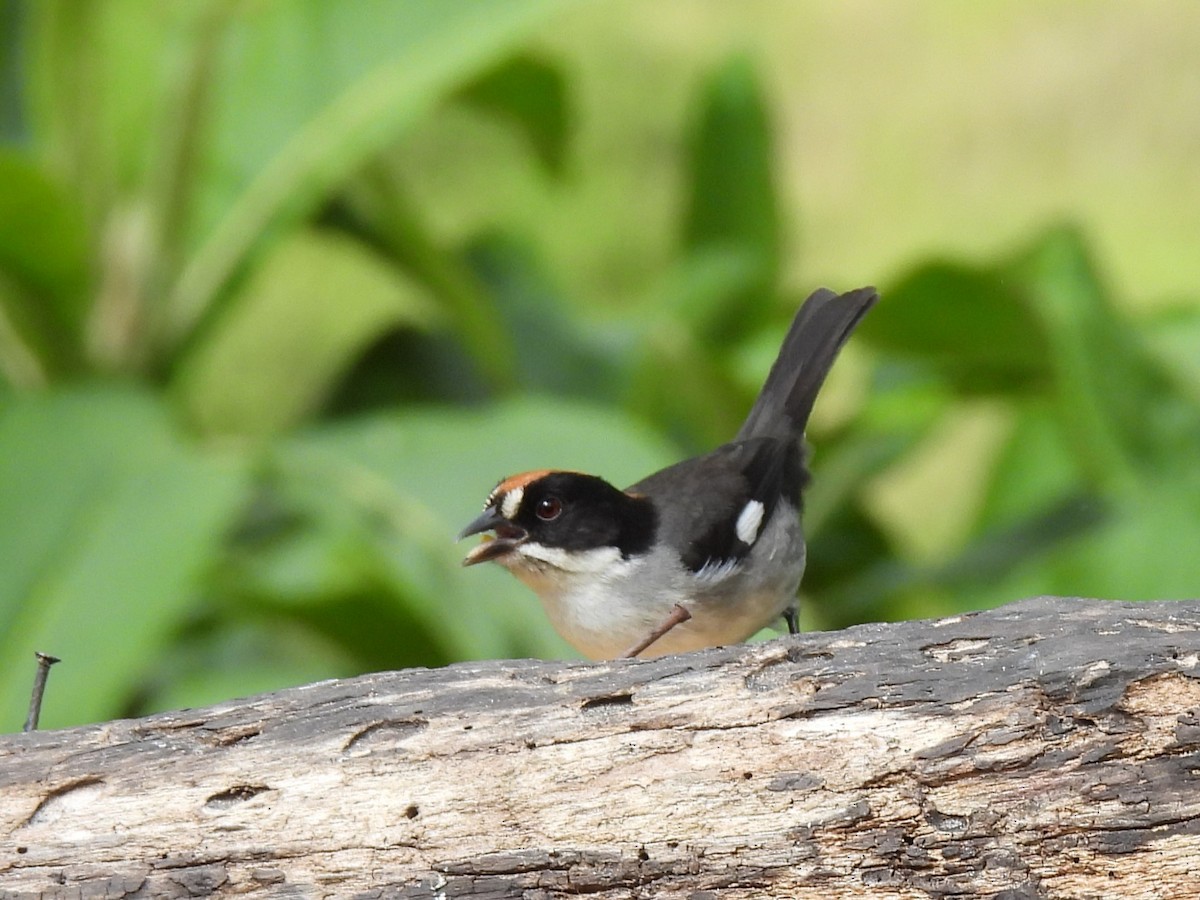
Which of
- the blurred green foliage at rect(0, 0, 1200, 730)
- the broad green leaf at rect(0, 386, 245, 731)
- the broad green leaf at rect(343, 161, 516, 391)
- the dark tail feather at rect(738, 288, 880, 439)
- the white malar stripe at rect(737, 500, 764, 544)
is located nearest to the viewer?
the white malar stripe at rect(737, 500, 764, 544)

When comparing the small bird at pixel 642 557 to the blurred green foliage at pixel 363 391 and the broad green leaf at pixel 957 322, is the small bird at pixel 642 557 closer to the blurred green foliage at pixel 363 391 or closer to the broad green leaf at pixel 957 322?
the blurred green foliage at pixel 363 391

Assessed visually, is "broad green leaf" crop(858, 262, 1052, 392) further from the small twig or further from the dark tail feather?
the small twig

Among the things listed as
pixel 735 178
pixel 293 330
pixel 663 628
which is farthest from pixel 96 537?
pixel 735 178

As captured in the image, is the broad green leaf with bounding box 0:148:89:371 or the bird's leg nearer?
the bird's leg

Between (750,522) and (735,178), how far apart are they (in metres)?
4.79

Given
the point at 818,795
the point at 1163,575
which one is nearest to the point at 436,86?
the point at 1163,575

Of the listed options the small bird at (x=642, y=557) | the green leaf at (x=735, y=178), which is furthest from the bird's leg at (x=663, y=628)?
the green leaf at (x=735, y=178)

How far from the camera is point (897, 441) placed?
18.2ft

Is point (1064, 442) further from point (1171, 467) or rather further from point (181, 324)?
point (181, 324)

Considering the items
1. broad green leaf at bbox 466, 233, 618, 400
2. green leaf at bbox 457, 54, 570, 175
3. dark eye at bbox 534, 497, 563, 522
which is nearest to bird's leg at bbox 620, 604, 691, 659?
dark eye at bbox 534, 497, 563, 522

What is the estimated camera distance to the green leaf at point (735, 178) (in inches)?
284

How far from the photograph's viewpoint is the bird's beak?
258cm

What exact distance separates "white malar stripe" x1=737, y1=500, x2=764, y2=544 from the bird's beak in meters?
0.40

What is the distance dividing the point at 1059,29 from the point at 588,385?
15.3 feet
